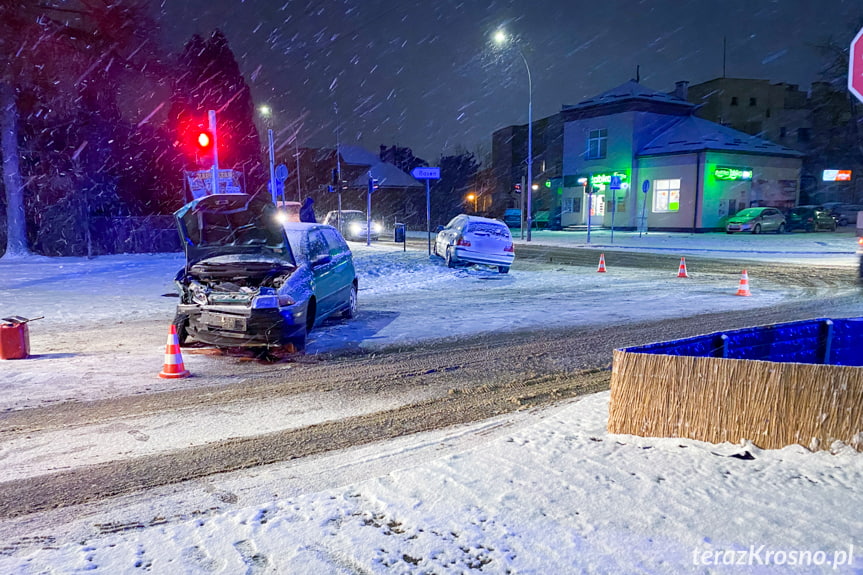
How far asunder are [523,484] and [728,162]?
138 feet

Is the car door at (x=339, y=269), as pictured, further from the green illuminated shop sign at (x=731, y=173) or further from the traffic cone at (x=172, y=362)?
the green illuminated shop sign at (x=731, y=173)

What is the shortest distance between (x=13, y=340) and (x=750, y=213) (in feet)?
128

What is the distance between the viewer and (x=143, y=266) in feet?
66.3

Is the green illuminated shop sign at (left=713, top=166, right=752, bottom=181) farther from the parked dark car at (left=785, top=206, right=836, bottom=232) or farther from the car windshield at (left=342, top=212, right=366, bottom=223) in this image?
the car windshield at (left=342, top=212, right=366, bottom=223)

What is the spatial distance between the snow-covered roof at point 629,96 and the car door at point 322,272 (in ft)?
129

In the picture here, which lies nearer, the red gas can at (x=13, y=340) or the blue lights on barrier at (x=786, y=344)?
the blue lights on barrier at (x=786, y=344)

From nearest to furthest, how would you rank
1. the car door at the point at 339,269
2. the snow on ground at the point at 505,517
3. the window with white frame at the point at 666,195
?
the snow on ground at the point at 505,517, the car door at the point at 339,269, the window with white frame at the point at 666,195

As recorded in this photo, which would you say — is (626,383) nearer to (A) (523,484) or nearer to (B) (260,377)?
(A) (523,484)

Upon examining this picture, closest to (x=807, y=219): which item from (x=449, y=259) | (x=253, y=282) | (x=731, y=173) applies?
(x=731, y=173)

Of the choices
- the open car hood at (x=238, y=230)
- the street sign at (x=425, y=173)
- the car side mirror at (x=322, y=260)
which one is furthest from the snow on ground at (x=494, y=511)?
the street sign at (x=425, y=173)

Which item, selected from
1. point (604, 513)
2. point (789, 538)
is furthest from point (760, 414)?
point (604, 513)

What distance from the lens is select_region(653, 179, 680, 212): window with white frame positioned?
1613 inches

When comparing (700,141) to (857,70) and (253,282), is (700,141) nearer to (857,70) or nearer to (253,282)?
(857,70)

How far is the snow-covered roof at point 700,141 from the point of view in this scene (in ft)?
130
